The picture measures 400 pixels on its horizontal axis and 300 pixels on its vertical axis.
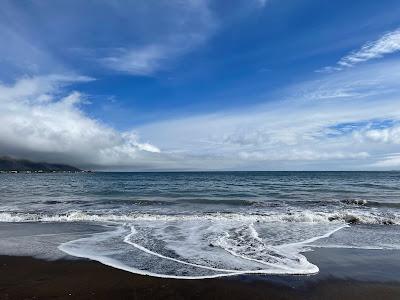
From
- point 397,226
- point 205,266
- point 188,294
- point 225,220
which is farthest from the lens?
point 225,220

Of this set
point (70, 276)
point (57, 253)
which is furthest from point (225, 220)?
point (70, 276)

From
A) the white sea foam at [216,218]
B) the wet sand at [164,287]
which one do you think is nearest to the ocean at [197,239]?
the white sea foam at [216,218]

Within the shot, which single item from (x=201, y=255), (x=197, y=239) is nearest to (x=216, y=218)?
(x=197, y=239)

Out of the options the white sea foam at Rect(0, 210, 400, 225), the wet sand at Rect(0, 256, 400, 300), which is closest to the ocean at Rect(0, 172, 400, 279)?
the white sea foam at Rect(0, 210, 400, 225)

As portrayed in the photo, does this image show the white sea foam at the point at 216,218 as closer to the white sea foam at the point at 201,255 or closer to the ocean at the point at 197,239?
the ocean at the point at 197,239

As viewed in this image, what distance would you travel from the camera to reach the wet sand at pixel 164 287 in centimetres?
715

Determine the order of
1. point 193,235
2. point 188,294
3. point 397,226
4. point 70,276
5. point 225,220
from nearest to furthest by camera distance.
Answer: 1. point 188,294
2. point 70,276
3. point 193,235
4. point 397,226
5. point 225,220

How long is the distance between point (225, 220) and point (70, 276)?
437 inches

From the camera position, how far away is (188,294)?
282 inches

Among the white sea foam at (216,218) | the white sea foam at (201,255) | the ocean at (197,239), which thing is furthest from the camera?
the white sea foam at (216,218)

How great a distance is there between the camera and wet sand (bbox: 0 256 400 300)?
715 centimetres

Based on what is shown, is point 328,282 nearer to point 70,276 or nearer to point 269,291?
point 269,291

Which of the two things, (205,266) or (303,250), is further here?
(303,250)

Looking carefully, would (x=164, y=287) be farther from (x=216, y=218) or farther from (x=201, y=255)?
(x=216, y=218)
